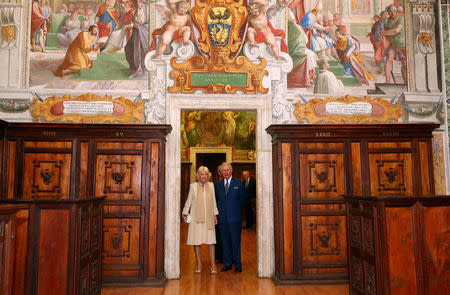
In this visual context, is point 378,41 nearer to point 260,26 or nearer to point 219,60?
point 260,26

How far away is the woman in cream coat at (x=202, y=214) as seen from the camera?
6.66 metres

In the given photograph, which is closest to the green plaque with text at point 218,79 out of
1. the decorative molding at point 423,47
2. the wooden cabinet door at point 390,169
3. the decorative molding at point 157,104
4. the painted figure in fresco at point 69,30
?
the decorative molding at point 157,104

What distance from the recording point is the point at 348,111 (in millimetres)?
7180

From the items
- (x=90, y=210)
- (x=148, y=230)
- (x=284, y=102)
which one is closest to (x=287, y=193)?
(x=284, y=102)

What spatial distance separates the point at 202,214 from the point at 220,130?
7.73 m

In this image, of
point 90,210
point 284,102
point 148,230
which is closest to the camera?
point 90,210

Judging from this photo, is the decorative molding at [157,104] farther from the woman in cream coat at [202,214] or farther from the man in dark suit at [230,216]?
the man in dark suit at [230,216]

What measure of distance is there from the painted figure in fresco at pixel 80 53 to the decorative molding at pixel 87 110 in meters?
0.55

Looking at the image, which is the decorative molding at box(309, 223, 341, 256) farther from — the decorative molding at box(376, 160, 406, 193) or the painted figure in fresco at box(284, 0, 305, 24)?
the painted figure in fresco at box(284, 0, 305, 24)

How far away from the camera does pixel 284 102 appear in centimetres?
715

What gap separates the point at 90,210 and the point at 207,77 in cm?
354

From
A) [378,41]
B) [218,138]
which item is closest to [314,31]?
[378,41]

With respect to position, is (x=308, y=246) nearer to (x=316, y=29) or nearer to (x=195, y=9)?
(x=316, y=29)

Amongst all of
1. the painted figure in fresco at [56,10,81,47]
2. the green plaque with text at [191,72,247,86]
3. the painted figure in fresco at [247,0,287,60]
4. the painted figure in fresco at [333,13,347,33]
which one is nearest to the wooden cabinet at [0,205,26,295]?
the green plaque with text at [191,72,247,86]
